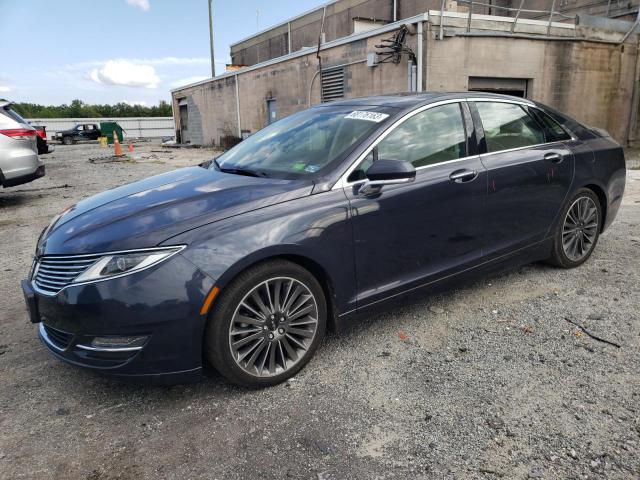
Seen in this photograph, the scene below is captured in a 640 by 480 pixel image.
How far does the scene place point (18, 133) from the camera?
8.33 m

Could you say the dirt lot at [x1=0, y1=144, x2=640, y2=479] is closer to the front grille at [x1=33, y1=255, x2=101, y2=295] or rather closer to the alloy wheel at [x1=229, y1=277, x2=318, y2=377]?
the alloy wheel at [x1=229, y1=277, x2=318, y2=377]

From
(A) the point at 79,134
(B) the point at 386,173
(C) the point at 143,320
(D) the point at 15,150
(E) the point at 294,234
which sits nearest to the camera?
(C) the point at 143,320

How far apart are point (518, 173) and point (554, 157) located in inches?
20.3

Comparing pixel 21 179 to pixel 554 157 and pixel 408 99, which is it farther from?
pixel 554 157

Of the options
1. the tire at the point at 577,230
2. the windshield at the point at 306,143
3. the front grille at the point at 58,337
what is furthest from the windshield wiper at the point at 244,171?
the tire at the point at 577,230

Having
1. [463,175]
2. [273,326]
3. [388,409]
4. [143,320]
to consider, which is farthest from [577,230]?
[143,320]

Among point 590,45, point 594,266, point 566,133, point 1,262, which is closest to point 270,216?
point 566,133

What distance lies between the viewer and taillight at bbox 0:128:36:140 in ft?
26.9

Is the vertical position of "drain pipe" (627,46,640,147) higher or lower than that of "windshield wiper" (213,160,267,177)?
higher

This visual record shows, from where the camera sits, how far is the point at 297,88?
675 inches

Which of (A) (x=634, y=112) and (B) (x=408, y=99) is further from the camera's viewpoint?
(A) (x=634, y=112)

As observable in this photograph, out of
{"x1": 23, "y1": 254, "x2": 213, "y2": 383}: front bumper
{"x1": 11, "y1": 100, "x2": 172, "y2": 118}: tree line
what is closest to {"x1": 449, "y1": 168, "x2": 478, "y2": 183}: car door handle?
{"x1": 23, "y1": 254, "x2": 213, "y2": 383}: front bumper

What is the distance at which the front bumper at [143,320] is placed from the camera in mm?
2332

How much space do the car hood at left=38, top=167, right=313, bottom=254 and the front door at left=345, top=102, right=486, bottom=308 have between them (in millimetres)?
480
